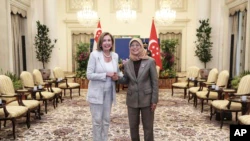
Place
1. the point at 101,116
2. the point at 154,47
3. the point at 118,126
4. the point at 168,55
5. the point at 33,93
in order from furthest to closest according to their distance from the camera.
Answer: the point at 168,55 → the point at 154,47 → the point at 33,93 → the point at 118,126 → the point at 101,116

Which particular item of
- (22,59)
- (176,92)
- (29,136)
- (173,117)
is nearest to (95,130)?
(29,136)

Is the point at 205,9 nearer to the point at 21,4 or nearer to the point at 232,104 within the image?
the point at 232,104

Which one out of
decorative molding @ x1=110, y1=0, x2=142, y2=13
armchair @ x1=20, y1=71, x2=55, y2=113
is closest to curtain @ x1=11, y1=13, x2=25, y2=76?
armchair @ x1=20, y1=71, x2=55, y2=113

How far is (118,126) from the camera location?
5.01 metres

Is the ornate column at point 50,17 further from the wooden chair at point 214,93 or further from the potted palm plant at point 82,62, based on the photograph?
the wooden chair at point 214,93

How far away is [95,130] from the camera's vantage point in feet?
10.8

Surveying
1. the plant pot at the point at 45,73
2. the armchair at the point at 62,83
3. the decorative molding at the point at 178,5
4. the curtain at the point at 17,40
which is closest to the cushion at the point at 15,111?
the armchair at the point at 62,83

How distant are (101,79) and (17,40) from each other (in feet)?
21.6

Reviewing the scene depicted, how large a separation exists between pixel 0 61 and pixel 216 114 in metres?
5.48

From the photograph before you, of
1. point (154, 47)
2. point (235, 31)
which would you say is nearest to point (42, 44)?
point (154, 47)

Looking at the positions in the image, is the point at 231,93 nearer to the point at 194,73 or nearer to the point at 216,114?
the point at 216,114

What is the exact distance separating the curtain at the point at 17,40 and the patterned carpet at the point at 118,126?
2.72 m

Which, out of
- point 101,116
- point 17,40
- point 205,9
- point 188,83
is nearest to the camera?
point 101,116

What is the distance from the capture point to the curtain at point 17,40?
8336 millimetres
